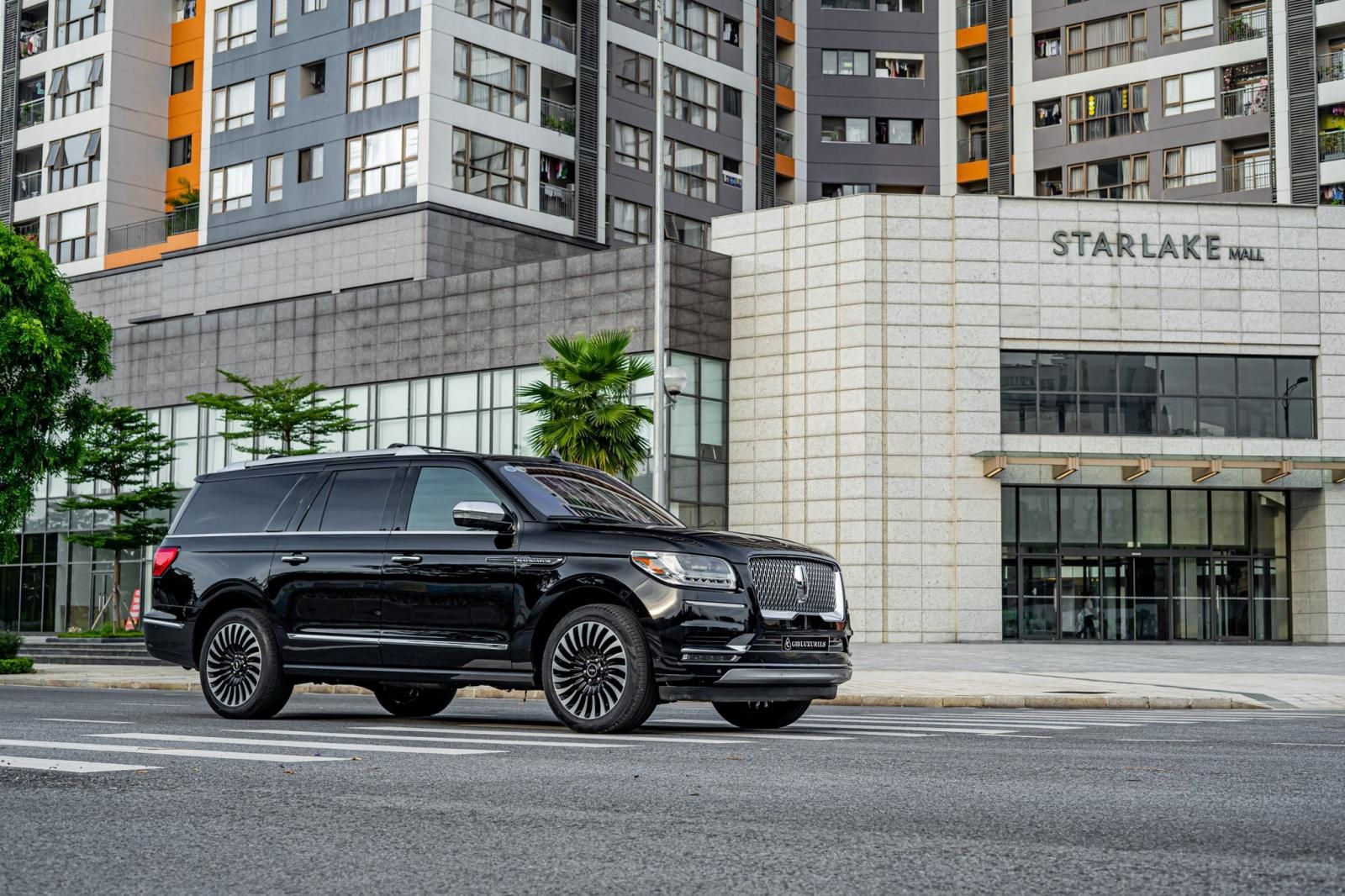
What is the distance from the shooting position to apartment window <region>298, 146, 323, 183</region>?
52688 millimetres

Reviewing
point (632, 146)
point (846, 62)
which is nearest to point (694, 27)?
point (632, 146)

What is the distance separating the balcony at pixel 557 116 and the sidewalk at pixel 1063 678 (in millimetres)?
23896

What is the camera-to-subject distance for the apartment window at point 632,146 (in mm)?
56062

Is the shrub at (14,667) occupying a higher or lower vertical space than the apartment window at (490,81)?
lower

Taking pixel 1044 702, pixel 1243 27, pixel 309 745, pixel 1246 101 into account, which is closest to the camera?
pixel 309 745

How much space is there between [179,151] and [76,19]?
674 centimetres

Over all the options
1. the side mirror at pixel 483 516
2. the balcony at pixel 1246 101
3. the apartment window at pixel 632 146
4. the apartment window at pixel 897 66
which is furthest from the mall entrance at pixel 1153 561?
the side mirror at pixel 483 516

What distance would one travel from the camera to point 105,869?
15.8 ft

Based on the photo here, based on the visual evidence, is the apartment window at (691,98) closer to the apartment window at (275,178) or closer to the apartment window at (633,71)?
the apartment window at (633,71)

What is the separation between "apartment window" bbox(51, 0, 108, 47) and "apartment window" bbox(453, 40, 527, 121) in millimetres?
18205

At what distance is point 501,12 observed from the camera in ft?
170

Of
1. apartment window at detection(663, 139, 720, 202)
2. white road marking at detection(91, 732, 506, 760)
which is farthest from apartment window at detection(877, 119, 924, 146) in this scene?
white road marking at detection(91, 732, 506, 760)

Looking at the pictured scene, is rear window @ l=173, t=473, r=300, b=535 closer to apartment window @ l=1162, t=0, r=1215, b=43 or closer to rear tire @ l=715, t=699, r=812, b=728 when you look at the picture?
rear tire @ l=715, t=699, r=812, b=728

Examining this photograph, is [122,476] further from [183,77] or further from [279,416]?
[183,77]
